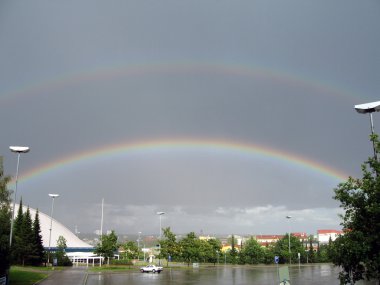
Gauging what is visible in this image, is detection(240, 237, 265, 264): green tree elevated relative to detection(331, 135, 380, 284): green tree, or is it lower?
lower

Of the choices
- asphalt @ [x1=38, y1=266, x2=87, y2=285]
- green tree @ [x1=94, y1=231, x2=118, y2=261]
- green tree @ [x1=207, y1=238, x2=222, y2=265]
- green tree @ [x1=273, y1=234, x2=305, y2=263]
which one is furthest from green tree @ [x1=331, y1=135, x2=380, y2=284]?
green tree @ [x1=207, y1=238, x2=222, y2=265]

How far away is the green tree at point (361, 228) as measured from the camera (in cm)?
1591

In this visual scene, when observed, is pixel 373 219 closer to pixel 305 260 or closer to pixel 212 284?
pixel 212 284

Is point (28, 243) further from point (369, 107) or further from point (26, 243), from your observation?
point (369, 107)

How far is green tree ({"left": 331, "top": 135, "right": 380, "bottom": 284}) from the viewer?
627 inches

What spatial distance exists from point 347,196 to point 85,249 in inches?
4614

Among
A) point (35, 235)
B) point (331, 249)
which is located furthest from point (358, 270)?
point (35, 235)

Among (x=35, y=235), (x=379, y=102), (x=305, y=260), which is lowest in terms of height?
(x=305, y=260)

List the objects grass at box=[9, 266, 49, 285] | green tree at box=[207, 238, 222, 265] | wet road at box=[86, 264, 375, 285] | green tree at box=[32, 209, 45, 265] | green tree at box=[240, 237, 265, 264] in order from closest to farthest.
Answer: grass at box=[9, 266, 49, 285]
wet road at box=[86, 264, 375, 285]
green tree at box=[32, 209, 45, 265]
green tree at box=[240, 237, 265, 264]
green tree at box=[207, 238, 222, 265]

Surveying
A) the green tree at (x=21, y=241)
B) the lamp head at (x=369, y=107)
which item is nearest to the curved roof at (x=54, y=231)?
the green tree at (x=21, y=241)

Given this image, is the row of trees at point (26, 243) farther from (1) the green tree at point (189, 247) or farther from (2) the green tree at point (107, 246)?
(1) the green tree at point (189, 247)

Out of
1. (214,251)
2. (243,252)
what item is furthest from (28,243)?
(243,252)

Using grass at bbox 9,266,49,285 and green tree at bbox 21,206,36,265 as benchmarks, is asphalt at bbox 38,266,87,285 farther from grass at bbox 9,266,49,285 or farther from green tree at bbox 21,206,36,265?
green tree at bbox 21,206,36,265

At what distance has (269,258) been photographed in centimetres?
9000
